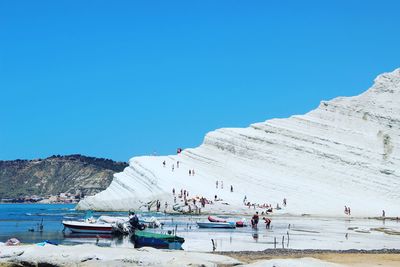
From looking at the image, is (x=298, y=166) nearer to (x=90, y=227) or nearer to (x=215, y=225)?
(x=215, y=225)

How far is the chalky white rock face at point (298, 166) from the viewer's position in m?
72.7

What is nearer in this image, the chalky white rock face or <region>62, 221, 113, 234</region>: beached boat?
<region>62, 221, 113, 234</region>: beached boat

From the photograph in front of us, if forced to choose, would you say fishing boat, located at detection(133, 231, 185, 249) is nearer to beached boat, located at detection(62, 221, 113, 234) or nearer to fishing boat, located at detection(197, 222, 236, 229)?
beached boat, located at detection(62, 221, 113, 234)

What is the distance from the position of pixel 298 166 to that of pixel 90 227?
43.2m

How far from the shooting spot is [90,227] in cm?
4075

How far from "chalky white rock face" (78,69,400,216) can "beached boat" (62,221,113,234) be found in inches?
1072

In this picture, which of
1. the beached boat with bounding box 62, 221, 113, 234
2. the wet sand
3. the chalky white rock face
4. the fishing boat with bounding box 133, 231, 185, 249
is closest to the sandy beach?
the wet sand

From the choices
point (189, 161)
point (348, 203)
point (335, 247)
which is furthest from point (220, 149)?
point (335, 247)

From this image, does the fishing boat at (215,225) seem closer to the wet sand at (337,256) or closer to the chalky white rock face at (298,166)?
the wet sand at (337,256)

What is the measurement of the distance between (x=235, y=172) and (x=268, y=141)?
7.67 metres

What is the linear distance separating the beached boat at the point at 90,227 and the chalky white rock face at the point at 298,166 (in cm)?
2724

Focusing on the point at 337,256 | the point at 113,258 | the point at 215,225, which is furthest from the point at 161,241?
the point at 215,225

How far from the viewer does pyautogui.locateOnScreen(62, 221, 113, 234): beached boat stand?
40.1 metres

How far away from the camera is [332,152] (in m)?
81.2
